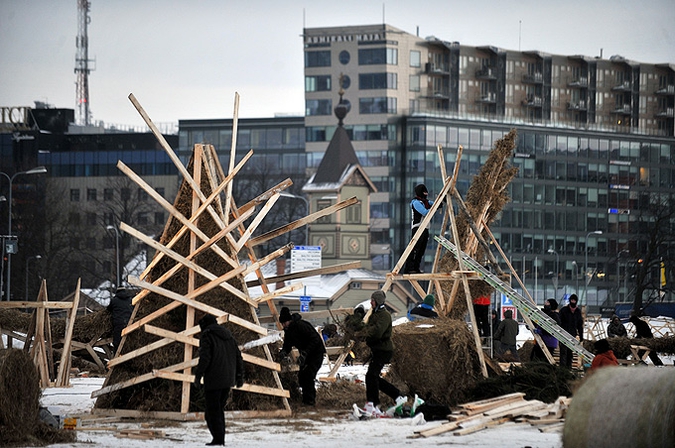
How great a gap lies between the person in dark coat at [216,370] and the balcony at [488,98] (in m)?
116

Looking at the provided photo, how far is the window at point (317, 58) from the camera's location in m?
123

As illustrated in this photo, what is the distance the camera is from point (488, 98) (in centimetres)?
12862

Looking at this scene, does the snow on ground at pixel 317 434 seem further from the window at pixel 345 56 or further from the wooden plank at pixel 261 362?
the window at pixel 345 56

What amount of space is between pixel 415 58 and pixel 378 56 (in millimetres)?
4493

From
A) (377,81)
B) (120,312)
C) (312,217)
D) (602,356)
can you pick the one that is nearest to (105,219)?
(377,81)

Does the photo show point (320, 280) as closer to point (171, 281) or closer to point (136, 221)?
point (136, 221)

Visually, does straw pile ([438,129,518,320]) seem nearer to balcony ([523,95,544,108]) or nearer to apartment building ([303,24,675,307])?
apartment building ([303,24,675,307])

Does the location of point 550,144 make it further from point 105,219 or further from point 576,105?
point 105,219

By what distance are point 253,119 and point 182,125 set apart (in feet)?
24.5

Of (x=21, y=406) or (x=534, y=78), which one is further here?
(x=534, y=78)

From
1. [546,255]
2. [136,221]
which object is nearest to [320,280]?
Result: [136,221]

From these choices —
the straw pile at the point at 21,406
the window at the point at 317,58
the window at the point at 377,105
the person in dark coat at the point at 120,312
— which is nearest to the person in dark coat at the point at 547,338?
the person in dark coat at the point at 120,312

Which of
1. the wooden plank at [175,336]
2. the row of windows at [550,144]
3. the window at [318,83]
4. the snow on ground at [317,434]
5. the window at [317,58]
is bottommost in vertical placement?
the snow on ground at [317,434]

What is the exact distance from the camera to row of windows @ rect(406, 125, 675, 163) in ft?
383
